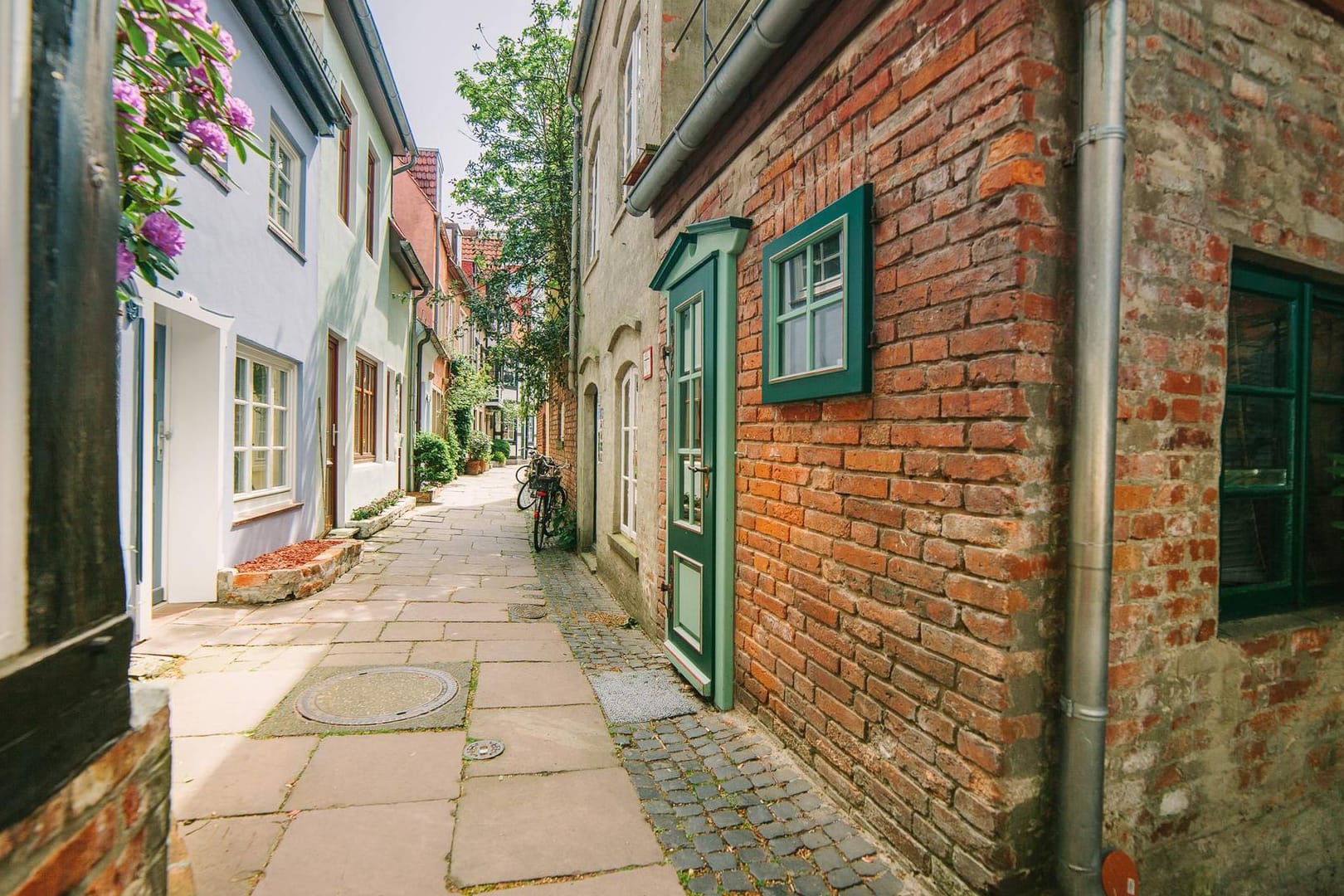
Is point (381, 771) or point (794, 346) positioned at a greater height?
point (794, 346)

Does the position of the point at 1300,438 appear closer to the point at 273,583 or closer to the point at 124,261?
the point at 124,261

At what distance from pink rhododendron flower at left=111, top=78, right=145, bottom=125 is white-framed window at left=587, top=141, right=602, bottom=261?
6.27 metres

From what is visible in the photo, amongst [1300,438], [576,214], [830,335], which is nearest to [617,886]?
[830,335]

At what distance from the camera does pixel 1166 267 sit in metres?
2.07

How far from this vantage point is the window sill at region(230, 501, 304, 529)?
580cm

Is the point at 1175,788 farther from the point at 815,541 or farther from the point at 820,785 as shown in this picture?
the point at 815,541

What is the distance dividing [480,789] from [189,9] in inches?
117

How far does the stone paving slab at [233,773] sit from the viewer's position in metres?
2.61

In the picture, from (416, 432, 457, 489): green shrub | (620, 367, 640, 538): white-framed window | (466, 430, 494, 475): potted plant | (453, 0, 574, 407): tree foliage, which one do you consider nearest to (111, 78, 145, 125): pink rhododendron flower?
(620, 367, 640, 538): white-framed window

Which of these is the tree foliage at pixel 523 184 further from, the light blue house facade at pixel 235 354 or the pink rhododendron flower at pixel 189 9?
the pink rhododendron flower at pixel 189 9

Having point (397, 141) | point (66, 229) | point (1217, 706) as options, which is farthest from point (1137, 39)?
point (397, 141)

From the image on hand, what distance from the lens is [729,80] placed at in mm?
3408

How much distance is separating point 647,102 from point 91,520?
5.58m

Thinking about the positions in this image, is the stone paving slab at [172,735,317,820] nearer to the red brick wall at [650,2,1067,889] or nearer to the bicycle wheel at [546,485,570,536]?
the red brick wall at [650,2,1067,889]
